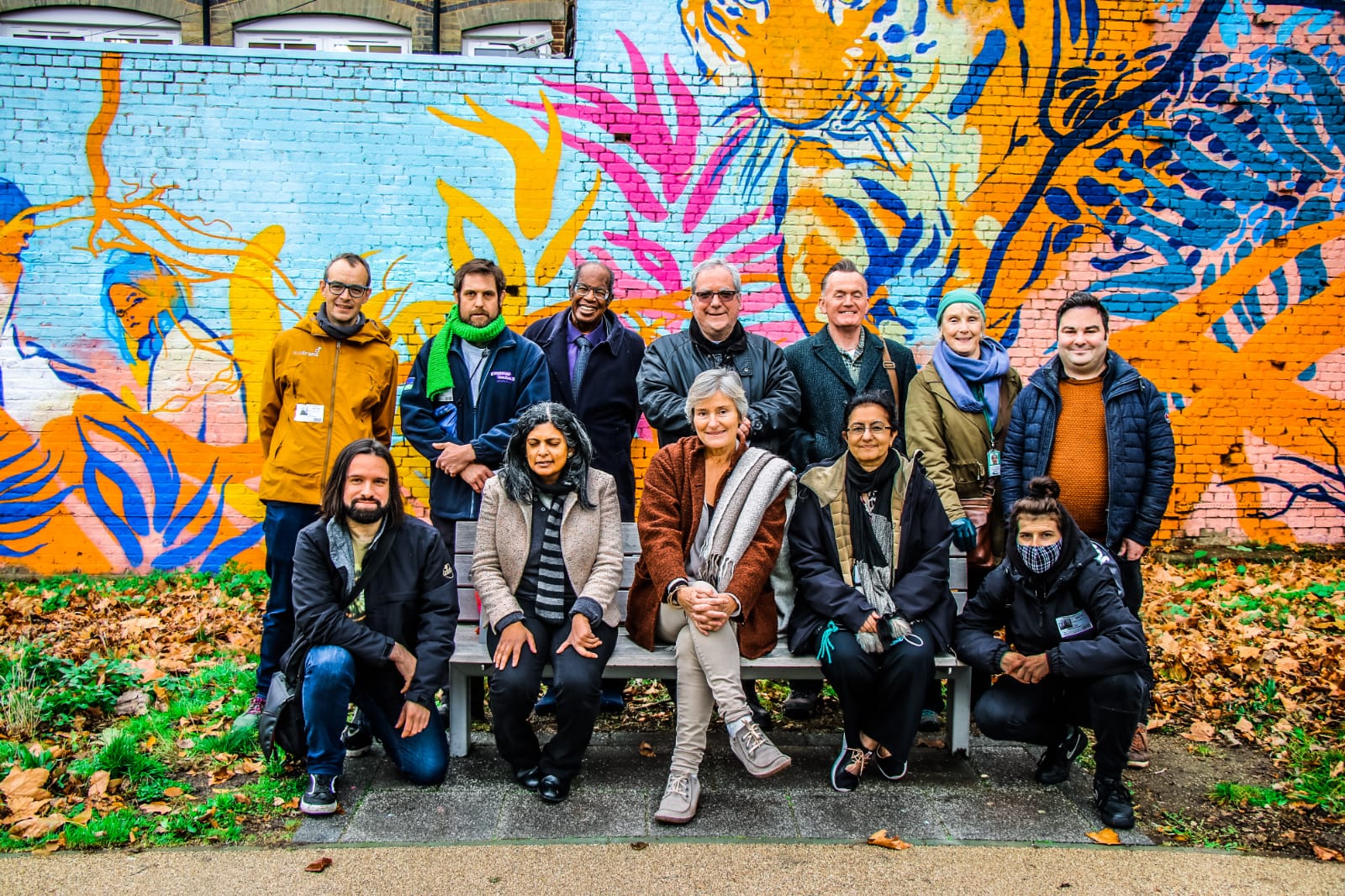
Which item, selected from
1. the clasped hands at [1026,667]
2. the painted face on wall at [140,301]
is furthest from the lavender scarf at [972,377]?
the painted face on wall at [140,301]

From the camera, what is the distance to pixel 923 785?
3.91 meters

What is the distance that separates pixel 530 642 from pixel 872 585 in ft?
4.79

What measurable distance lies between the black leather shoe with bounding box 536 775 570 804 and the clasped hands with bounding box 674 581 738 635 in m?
0.82

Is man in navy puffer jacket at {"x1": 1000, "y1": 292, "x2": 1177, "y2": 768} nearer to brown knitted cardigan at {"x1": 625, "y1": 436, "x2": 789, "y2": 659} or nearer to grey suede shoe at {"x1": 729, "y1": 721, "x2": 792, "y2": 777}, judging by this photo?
brown knitted cardigan at {"x1": 625, "y1": 436, "x2": 789, "y2": 659}

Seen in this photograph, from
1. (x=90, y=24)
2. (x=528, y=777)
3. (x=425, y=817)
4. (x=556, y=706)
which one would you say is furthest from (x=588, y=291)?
(x=90, y=24)

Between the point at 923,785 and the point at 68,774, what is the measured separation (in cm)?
356

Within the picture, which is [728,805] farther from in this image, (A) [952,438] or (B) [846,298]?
(B) [846,298]

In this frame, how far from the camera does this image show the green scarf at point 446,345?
4711mm

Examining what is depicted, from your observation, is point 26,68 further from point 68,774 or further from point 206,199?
point 68,774

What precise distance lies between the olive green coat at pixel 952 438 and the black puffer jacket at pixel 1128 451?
0.22 metres

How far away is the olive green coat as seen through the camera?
4465 mm

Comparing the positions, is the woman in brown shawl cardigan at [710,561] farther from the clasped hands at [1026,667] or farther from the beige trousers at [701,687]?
the clasped hands at [1026,667]

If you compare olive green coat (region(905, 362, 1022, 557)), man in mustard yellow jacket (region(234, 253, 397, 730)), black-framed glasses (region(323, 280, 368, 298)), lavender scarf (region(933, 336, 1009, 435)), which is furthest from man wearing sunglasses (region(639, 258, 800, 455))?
black-framed glasses (region(323, 280, 368, 298))

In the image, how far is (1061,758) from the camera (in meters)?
3.98
